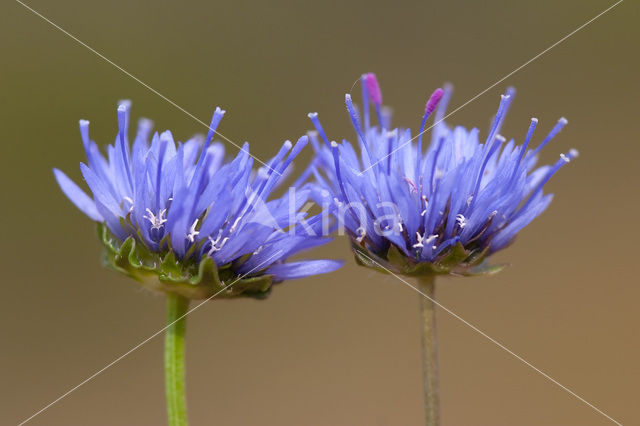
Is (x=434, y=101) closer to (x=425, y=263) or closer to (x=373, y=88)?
(x=373, y=88)

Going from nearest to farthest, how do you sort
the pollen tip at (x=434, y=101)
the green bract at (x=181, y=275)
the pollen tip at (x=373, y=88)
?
the green bract at (x=181, y=275) → the pollen tip at (x=434, y=101) → the pollen tip at (x=373, y=88)

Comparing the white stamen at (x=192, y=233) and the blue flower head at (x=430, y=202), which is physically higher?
the blue flower head at (x=430, y=202)

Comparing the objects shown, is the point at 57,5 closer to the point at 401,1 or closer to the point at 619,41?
the point at 401,1

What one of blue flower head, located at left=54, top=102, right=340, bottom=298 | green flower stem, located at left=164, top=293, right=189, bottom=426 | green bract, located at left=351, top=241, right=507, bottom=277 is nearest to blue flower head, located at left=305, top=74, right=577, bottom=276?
green bract, located at left=351, top=241, right=507, bottom=277

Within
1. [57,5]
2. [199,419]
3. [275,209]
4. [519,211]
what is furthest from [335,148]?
[57,5]

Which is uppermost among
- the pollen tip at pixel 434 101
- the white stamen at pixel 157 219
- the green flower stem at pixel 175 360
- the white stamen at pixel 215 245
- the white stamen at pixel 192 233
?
the pollen tip at pixel 434 101

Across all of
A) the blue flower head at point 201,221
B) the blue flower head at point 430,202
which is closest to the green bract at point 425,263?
the blue flower head at point 430,202

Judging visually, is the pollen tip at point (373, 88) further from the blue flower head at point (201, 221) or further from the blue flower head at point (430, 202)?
the blue flower head at point (201, 221)

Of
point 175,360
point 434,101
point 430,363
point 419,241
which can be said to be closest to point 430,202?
point 419,241
